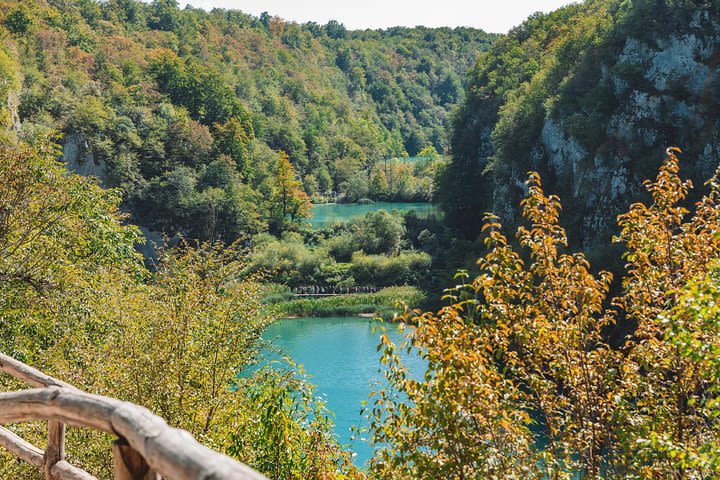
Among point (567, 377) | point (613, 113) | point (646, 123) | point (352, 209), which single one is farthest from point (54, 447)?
point (352, 209)

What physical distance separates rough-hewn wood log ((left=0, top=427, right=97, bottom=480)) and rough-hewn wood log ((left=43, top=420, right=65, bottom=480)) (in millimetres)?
34

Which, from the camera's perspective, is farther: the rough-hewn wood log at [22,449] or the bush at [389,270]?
the bush at [389,270]

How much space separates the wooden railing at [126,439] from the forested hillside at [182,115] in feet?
61.7

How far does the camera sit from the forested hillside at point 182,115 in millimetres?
50625

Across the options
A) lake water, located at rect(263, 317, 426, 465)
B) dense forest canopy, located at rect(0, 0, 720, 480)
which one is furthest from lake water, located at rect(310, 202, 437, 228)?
lake water, located at rect(263, 317, 426, 465)

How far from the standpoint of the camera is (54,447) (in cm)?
308

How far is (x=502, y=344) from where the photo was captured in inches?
223

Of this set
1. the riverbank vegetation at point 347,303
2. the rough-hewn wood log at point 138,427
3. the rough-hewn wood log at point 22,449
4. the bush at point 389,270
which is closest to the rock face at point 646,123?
the riverbank vegetation at point 347,303

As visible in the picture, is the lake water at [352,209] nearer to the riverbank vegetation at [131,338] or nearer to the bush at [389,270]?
the bush at [389,270]

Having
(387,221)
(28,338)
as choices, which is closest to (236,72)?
(387,221)

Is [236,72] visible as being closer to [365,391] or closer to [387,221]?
[387,221]

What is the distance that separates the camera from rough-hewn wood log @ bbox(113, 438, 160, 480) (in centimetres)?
212

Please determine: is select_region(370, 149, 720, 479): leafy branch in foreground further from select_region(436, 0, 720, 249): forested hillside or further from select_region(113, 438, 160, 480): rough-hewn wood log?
select_region(436, 0, 720, 249): forested hillside

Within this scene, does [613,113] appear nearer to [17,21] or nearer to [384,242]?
[384,242]
